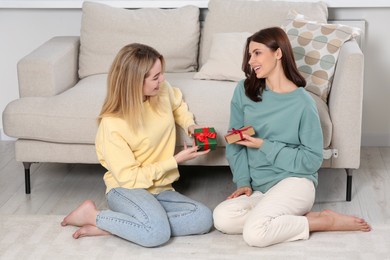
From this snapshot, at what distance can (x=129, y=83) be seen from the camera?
314 cm

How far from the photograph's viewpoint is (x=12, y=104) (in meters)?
3.55

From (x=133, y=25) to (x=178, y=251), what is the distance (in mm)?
1344

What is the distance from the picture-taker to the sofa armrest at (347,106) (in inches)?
132

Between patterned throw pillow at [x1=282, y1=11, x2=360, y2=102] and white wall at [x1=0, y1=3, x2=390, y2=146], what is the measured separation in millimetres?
603

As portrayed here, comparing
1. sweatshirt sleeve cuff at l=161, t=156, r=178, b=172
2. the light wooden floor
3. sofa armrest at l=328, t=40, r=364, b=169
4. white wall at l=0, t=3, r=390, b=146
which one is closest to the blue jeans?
sweatshirt sleeve cuff at l=161, t=156, r=178, b=172

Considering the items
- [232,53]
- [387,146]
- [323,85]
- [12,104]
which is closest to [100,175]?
[12,104]

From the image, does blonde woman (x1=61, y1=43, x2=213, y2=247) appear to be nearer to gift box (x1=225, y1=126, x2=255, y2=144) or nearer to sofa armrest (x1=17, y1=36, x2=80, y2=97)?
gift box (x1=225, y1=126, x2=255, y2=144)

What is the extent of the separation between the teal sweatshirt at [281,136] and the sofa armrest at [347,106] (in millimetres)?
252

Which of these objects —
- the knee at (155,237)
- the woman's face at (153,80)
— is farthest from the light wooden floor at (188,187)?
the woman's face at (153,80)

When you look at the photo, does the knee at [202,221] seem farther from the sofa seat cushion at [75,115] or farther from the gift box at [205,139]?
the sofa seat cushion at [75,115]

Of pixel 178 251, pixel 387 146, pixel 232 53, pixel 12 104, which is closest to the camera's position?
pixel 178 251

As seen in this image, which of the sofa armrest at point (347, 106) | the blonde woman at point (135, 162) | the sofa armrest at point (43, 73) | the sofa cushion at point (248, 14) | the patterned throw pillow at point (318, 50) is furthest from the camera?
the sofa cushion at point (248, 14)

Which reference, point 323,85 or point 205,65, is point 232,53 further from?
point 323,85

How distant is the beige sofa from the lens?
3436 mm
